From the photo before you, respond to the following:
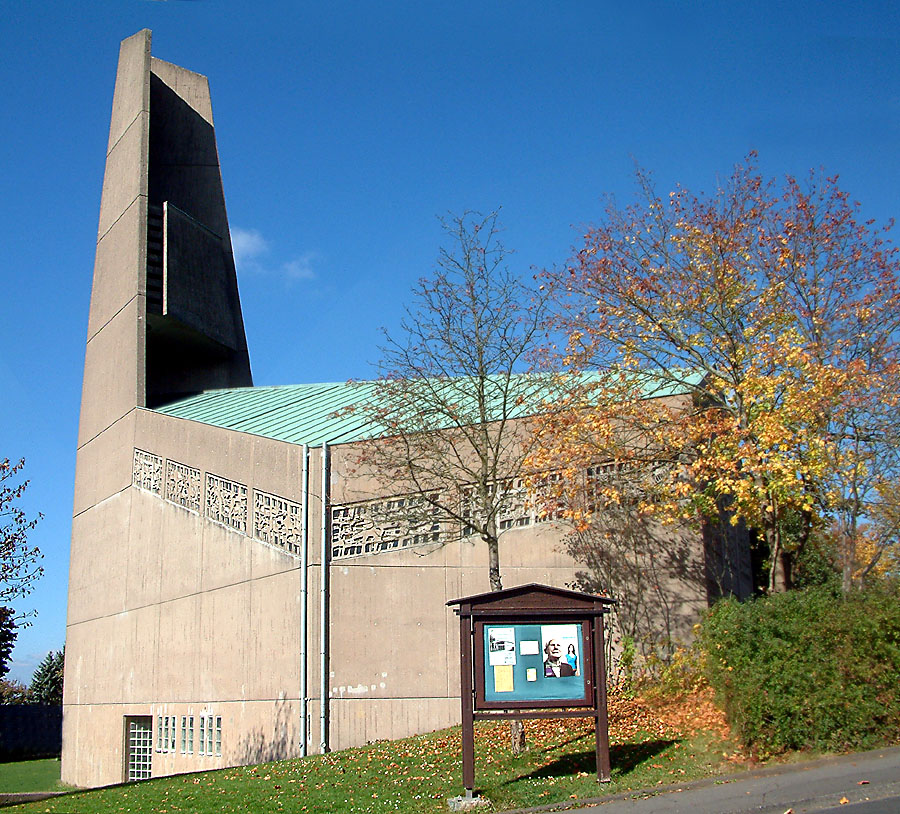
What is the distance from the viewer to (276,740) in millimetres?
17031

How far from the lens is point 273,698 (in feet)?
56.9

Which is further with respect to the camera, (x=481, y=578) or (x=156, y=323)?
(x=156, y=323)

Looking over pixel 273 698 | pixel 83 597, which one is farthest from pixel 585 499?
pixel 83 597

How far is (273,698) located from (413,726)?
2.72 metres

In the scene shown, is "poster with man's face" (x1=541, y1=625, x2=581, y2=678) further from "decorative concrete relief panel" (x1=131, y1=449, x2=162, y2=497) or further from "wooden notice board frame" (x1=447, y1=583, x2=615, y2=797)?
"decorative concrete relief panel" (x1=131, y1=449, x2=162, y2=497)

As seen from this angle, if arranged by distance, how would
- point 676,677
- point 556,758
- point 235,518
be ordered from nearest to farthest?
point 556,758 → point 676,677 → point 235,518

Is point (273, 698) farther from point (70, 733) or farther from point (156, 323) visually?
point (156, 323)

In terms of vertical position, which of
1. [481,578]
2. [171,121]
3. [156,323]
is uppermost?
[171,121]

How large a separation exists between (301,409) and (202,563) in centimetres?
435

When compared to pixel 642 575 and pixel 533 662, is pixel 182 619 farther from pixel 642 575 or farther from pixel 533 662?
pixel 533 662

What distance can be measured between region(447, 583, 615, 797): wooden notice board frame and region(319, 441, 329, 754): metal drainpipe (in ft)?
21.0

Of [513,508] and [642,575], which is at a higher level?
[513,508]

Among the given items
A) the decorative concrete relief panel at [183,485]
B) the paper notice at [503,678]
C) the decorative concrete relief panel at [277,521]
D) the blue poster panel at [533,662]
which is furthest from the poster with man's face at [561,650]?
the decorative concrete relief panel at [183,485]

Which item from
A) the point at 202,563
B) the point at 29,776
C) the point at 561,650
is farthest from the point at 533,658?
the point at 29,776
